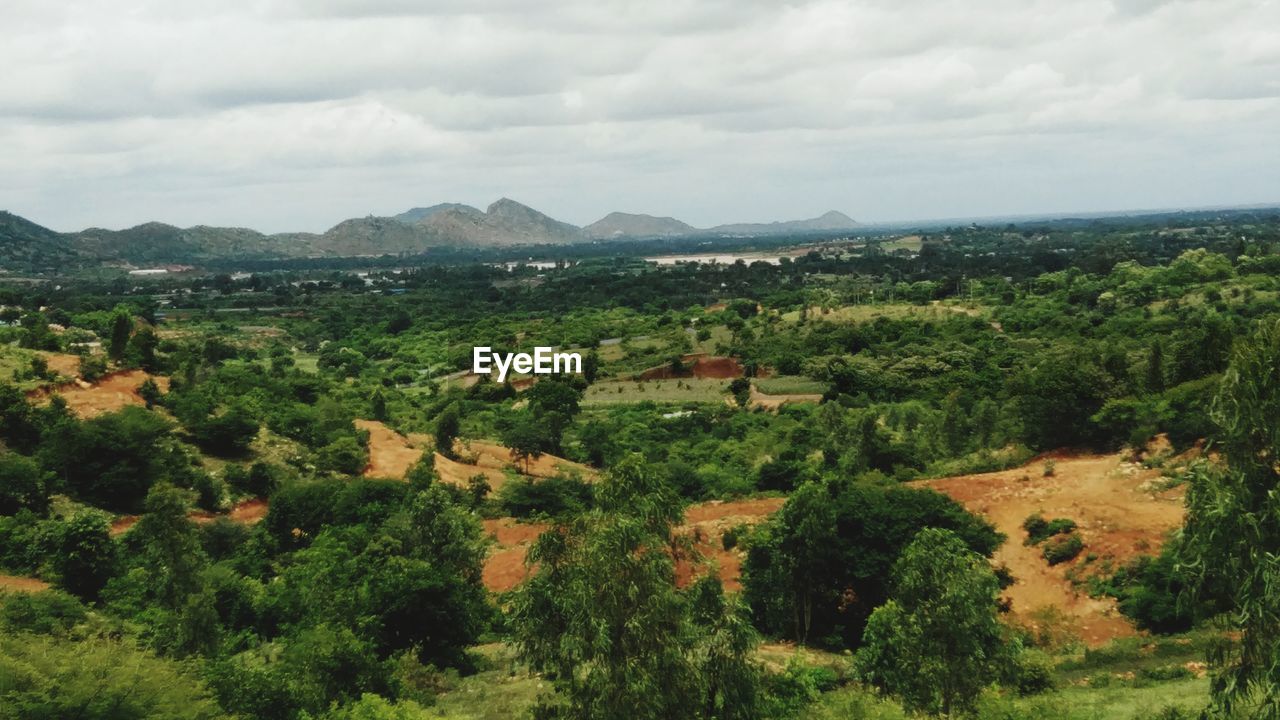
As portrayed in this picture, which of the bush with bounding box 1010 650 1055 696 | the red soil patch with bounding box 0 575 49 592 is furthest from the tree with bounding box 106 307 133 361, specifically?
the bush with bounding box 1010 650 1055 696

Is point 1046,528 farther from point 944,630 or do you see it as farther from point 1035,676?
point 944,630

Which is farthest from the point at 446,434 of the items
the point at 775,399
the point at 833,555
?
the point at 833,555

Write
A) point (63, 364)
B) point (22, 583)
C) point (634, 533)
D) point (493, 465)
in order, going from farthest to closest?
point (493, 465)
point (63, 364)
point (22, 583)
point (634, 533)

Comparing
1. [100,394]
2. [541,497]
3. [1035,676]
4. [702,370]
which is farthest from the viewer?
[702,370]

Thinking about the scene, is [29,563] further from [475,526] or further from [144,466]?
[475,526]

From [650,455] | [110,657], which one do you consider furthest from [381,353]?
[110,657]

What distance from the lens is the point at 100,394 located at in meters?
42.0

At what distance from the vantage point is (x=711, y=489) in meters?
39.0

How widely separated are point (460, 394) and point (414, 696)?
55.0 m

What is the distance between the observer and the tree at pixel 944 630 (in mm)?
12633

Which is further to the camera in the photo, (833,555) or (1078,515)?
(1078,515)

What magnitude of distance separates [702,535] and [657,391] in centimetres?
4337

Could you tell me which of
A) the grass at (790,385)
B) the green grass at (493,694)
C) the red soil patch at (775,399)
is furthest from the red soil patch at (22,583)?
the grass at (790,385)

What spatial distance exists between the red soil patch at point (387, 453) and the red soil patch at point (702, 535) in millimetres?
8038
